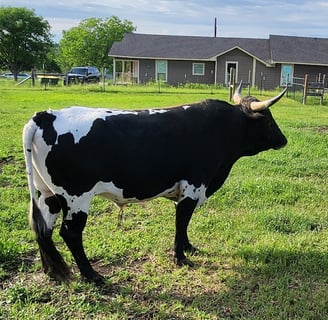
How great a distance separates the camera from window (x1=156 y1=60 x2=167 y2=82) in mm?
39000

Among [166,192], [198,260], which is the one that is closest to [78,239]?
[166,192]

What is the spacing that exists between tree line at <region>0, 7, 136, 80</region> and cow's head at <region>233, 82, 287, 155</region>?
48.0 metres

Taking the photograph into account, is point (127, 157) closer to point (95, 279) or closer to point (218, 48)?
point (95, 279)

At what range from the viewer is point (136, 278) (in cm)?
396

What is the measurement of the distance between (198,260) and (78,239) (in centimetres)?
128

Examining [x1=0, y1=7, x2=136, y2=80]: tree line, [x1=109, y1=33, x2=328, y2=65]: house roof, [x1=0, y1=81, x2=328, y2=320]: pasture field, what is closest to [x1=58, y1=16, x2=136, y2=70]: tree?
[x1=0, y1=7, x2=136, y2=80]: tree line

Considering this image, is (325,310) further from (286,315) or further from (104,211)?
(104,211)

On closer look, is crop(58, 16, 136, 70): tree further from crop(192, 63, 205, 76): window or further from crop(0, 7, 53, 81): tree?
crop(192, 63, 205, 76): window

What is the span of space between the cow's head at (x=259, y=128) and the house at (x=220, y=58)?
110 ft

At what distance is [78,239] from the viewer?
370 centimetres

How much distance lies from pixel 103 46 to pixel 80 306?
64.1 m

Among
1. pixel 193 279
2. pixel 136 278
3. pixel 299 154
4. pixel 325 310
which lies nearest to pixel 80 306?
pixel 136 278

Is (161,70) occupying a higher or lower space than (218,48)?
lower

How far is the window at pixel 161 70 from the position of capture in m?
39.0
